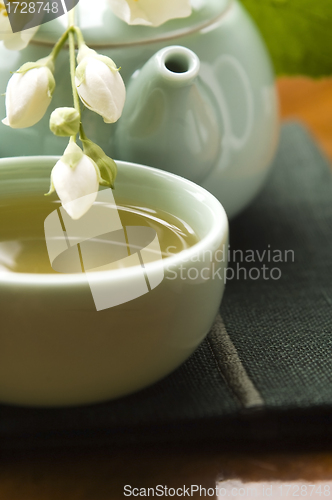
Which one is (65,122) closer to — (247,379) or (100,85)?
(100,85)

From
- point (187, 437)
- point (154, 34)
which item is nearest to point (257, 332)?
point (187, 437)

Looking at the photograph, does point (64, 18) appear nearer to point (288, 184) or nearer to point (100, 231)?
point (100, 231)

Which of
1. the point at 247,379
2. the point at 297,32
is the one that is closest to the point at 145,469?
the point at 247,379

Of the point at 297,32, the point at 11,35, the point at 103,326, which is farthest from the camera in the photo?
the point at 297,32

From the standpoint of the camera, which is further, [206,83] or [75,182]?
[206,83]

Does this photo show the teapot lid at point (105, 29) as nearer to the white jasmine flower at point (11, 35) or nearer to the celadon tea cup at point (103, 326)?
the white jasmine flower at point (11, 35)

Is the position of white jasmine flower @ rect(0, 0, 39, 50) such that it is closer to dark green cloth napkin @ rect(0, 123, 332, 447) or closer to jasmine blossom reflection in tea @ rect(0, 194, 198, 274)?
jasmine blossom reflection in tea @ rect(0, 194, 198, 274)
